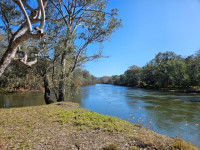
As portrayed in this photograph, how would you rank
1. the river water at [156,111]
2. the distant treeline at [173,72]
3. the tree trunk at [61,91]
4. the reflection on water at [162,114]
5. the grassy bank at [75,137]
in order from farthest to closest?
the distant treeline at [173,72], the tree trunk at [61,91], the river water at [156,111], the reflection on water at [162,114], the grassy bank at [75,137]

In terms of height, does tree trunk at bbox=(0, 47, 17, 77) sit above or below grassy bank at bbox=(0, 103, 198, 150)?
above

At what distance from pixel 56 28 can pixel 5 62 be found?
7.13 metres

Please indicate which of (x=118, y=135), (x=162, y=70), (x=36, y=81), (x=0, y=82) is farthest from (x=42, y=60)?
(x=162, y=70)

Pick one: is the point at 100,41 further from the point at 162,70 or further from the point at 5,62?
the point at 162,70

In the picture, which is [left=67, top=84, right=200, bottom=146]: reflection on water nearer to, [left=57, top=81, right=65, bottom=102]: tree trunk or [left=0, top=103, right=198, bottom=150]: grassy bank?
[left=0, top=103, right=198, bottom=150]: grassy bank

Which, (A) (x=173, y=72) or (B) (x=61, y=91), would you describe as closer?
(B) (x=61, y=91)

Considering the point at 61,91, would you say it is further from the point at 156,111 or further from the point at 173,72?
the point at 173,72

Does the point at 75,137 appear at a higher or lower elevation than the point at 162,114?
higher

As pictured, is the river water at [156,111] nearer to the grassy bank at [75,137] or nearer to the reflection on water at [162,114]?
the reflection on water at [162,114]

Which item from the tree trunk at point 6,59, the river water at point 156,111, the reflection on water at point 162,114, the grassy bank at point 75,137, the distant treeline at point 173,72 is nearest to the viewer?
the grassy bank at point 75,137

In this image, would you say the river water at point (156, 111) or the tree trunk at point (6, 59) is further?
the river water at point (156, 111)

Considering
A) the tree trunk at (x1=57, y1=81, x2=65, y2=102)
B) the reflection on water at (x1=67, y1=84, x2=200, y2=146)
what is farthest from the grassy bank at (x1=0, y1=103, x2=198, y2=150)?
the tree trunk at (x1=57, y1=81, x2=65, y2=102)

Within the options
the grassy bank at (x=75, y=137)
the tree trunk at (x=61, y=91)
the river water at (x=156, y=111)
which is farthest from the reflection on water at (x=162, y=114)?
the tree trunk at (x=61, y=91)

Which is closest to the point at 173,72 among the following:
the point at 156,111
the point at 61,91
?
the point at 156,111
